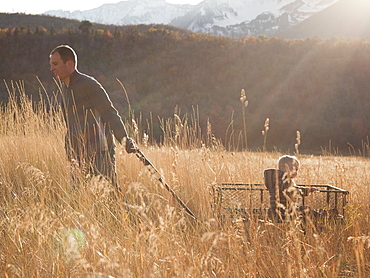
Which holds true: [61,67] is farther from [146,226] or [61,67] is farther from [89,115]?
[146,226]

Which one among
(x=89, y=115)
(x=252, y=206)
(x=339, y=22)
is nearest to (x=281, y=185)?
(x=252, y=206)

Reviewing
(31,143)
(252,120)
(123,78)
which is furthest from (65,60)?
(123,78)

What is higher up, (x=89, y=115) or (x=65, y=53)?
(x=65, y=53)

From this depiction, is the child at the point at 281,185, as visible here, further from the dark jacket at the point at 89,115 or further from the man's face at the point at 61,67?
the man's face at the point at 61,67

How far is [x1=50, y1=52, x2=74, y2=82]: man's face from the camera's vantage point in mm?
3709

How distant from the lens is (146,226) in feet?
6.54

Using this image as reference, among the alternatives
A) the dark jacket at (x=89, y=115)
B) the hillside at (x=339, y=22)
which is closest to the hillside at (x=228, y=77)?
the dark jacket at (x=89, y=115)

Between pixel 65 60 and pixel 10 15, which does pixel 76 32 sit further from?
pixel 10 15

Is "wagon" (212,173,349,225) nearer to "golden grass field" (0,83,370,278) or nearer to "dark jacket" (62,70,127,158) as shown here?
"golden grass field" (0,83,370,278)

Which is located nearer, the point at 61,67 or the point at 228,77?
the point at 61,67

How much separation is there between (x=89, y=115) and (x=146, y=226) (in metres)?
2.10

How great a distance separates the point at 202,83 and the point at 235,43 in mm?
3796

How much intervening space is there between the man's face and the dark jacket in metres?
0.05

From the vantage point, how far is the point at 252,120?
61.7 ft
